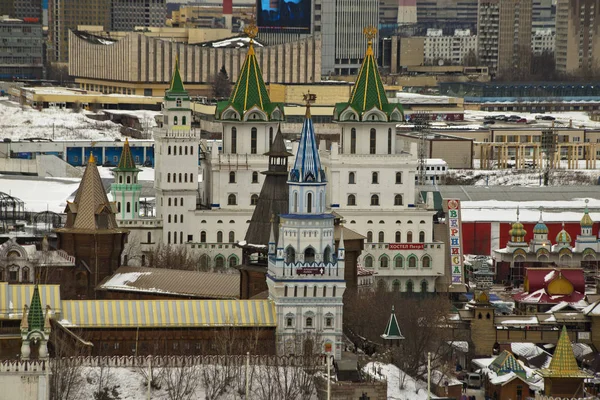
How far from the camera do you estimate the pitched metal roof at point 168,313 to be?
8800 centimetres

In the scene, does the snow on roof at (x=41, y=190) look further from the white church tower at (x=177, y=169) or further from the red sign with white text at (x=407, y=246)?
the red sign with white text at (x=407, y=246)

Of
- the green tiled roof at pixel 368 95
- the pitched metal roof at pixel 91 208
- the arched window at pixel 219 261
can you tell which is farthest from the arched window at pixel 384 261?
the pitched metal roof at pixel 91 208

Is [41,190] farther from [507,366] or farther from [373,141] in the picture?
[507,366]

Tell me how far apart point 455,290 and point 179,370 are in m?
36.7

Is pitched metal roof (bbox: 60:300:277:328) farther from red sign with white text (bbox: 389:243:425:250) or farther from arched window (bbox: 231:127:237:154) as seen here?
arched window (bbox: 231:127:237:154)

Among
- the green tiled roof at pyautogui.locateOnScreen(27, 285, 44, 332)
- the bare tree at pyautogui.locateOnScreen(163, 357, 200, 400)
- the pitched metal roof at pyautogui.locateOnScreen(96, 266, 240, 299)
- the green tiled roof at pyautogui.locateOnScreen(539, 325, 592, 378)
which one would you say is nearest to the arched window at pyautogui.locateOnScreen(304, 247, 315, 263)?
the bare tree at pyautogui.locateOnScreen(163, 357, 200, 400)

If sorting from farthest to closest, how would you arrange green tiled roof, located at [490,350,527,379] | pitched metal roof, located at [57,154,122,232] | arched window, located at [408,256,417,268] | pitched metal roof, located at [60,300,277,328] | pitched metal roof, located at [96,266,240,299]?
arched window, located at [408,256,417,268]
pitched metal roof, located at [57,154,122,232]
pitched metal roof, located at [96,266,240,299]
green tiled roof, located at [490,350,527,379]
pitched metal roof, located at [60,300,277,328]

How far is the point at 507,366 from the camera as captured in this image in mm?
93875

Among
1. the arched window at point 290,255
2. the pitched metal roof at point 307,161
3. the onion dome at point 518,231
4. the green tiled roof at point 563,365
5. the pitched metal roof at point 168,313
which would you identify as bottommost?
the green tiled roof at point 563,365

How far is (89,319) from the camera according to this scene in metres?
87.8

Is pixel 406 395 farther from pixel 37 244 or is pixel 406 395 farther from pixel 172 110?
pixel 172 110

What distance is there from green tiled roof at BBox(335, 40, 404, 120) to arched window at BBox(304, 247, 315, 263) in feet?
112

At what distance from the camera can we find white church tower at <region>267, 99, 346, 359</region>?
88688 millimetres

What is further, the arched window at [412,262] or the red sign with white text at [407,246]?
the red sign with white text at [407,246]
